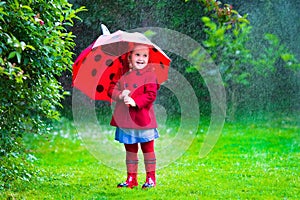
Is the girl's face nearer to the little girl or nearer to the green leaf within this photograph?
the little girl

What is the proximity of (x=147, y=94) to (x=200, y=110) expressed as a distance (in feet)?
16.8

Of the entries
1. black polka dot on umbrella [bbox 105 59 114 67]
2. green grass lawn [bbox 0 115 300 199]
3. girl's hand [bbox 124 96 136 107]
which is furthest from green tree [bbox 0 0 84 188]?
girl's hand [bbox 124 96 136 107]

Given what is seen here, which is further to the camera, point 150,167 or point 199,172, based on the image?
point 199,172

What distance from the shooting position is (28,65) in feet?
15.8

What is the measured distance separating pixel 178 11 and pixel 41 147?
306cm

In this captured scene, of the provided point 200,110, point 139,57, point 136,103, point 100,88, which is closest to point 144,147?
point 136,103

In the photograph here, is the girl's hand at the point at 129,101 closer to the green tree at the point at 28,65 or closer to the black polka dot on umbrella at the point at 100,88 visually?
the black polka dot on umbrella at the point at 100,88

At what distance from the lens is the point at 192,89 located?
962 cm

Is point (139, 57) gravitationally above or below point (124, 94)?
above

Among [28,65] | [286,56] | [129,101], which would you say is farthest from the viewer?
[286,56]

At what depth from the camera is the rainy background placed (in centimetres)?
493

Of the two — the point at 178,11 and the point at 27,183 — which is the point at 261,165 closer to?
the point at 27,183

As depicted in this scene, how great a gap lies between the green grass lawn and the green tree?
0.46 meters

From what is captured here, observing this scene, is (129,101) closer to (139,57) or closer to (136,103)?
(136,103)
